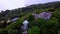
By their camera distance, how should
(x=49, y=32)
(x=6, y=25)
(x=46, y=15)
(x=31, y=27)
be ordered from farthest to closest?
1. (x=6, y=25)
2. (x=46, y=15)
3. (x=31, y=27)
4. (x=49, y=32)

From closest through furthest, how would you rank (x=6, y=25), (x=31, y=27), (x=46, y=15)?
(x=31, y=27) → (x=46, y=15) → (x=6, y=25)

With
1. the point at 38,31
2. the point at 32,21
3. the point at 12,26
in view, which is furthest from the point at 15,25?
the point at 38,31

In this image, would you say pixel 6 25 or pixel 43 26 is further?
pixel 6 25

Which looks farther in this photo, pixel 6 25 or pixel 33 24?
pixel 6 25

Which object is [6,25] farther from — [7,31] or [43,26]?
[43,26]

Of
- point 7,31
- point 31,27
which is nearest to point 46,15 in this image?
point 31,27

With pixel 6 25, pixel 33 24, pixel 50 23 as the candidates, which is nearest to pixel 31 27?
pixel 33 24

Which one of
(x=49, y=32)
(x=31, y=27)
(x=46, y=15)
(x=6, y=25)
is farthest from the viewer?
(x=6, y=25)

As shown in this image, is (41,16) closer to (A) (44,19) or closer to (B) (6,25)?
(A) (44,19)

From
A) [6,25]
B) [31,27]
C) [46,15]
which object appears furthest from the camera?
[6,25]
